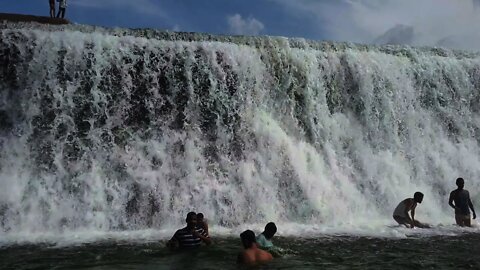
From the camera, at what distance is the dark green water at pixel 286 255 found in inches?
329

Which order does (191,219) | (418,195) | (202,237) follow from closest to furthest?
(191,219) → (202,237) → (418,195)

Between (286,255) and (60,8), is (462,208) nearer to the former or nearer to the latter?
(286,255)

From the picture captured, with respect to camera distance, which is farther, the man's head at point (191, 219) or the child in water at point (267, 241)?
the man's head at point (191, 219)

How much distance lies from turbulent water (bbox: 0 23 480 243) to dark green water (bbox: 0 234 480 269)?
196 centimetres

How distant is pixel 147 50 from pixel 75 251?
291 inches

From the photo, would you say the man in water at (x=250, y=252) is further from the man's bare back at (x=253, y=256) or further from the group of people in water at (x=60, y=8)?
the group of people in water at (x=60, y=8)

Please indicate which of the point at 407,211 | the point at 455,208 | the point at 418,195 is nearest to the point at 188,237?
the point at 407,211

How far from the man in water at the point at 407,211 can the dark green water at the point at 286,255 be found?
172cm

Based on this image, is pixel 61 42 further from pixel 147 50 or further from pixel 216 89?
pixel 216 89

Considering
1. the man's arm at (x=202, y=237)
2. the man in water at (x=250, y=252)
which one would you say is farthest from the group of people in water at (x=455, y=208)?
the man in water at (x=250, y=252)

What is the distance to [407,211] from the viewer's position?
500 inches

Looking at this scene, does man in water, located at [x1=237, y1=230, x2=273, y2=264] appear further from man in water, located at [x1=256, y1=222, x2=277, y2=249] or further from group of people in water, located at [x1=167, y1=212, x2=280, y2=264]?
man in water, located at [x1=256, y1=222, x2=277, y2=249]

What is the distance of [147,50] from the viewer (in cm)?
1561

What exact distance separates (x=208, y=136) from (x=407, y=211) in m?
5.45
